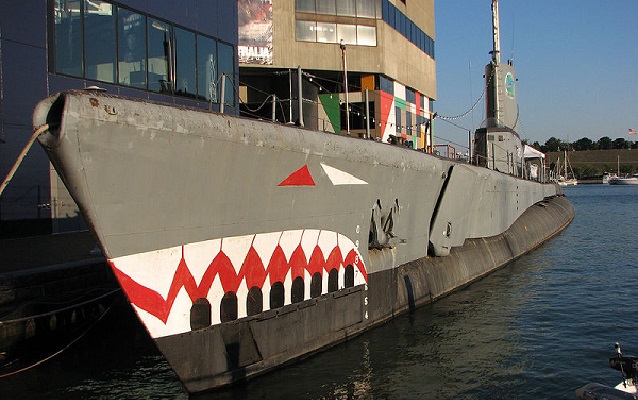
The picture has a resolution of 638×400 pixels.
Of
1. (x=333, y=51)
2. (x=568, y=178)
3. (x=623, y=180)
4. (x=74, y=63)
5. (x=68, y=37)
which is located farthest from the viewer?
(x=568, y=178)

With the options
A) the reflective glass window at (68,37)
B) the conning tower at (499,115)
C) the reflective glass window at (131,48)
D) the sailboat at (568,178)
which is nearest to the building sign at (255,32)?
the conning tower at (499,115)

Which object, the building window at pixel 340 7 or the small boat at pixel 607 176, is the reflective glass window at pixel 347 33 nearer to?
the building window at pixel 340 7

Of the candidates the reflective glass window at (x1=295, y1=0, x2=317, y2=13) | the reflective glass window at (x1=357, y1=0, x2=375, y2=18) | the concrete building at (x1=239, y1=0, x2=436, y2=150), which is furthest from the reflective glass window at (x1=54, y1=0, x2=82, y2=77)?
the reflective glass window at (x1=357, y1=0, x2=375, y2=18)

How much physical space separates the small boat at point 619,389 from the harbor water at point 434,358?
207 centimetres

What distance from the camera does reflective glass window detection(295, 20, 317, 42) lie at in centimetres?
3722

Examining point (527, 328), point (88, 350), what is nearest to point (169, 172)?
point (88, 350)

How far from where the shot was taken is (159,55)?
21062mm

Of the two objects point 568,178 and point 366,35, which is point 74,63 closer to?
point 366,35

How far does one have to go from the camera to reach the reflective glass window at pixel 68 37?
1773 centimetres

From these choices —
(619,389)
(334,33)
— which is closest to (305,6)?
(334,33)

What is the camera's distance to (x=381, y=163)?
12070 millimetres

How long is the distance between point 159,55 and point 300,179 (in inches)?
536

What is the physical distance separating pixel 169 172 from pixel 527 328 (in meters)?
9.02

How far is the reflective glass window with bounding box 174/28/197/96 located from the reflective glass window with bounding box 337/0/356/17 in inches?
716
